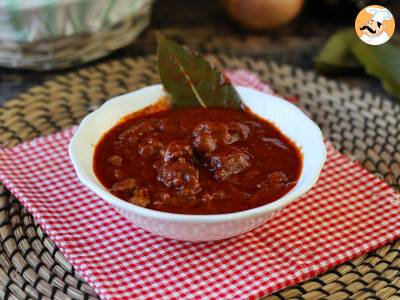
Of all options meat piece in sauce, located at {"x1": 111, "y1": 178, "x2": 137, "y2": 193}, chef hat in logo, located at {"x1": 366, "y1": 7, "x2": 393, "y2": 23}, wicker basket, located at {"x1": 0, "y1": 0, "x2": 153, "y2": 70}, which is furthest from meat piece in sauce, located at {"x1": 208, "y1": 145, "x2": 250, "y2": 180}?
wicker basket, located at {"x1": 0, "y1": 0, "x2": 153, "y2": 70}

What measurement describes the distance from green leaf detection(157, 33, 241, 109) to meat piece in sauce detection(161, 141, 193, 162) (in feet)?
1.21

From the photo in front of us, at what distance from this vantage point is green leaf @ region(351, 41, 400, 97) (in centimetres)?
254

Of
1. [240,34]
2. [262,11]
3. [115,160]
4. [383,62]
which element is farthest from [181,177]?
[240,34]

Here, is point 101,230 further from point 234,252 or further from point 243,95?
point 243,95

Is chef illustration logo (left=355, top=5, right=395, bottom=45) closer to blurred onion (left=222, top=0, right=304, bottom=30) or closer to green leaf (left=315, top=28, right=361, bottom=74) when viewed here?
green leaf (left=315, top=28, right=361, bottom=74)

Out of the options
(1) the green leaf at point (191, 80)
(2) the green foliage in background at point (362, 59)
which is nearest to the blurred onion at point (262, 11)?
(2) the green foliage in background at point (362, 59)

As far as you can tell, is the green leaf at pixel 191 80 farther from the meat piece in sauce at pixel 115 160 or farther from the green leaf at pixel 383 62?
the green leaf at pixel 383 62

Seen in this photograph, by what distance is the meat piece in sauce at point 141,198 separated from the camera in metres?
1.60

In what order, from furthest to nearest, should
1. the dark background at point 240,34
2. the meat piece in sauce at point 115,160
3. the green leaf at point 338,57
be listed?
the dark background at point 240,34
the green leaf at point 338,57
the meat piece in sauce at point 115,160

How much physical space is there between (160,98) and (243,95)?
0.28 meters

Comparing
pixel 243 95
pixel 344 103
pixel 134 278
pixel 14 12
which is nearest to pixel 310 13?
pixel 344 103

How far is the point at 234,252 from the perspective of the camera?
5.56 feet

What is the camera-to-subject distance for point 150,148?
1786 mm

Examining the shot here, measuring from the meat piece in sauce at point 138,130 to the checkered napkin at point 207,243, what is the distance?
217 mm
